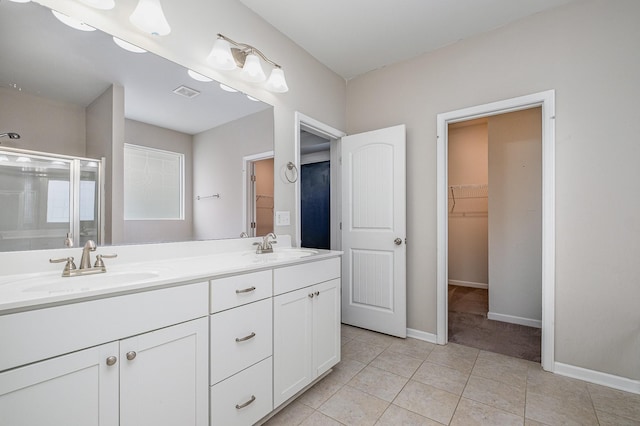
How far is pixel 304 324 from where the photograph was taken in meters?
1.72

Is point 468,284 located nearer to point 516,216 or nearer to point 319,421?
point 516,216

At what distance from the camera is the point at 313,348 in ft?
A: 5.84

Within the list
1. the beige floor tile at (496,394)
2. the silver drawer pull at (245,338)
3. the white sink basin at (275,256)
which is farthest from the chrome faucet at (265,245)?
the beige floor tile at (496,394)

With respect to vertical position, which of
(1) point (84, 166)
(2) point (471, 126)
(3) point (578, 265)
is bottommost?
(3) point (578, 265)

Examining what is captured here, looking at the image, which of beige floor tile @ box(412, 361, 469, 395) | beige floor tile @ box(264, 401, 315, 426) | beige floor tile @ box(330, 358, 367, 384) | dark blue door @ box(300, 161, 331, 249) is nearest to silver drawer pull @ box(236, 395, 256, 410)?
beige floor tile @ box(264, 401, 315, 426)

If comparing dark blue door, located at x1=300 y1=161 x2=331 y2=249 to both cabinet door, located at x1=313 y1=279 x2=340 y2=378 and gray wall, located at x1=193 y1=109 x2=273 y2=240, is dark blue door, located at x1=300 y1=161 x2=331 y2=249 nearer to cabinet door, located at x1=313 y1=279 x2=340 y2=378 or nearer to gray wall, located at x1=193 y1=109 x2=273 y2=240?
gray wall, located at x1=193 y1=109 x2=273 y2=240

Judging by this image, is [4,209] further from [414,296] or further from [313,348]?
A: [414,296]

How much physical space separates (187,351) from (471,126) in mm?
4834

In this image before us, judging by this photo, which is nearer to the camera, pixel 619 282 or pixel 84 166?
pixel 84 166

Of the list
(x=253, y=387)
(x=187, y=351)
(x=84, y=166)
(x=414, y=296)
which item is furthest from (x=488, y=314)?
(x=84, y=166)

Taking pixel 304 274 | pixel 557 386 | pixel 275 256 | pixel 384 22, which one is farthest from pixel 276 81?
pixel 557 386

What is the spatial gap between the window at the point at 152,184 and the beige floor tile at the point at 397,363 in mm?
1783

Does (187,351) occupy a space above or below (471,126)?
below

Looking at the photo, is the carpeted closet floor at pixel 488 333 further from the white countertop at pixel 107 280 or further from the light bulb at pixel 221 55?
the light bulb at pixel 221 55
